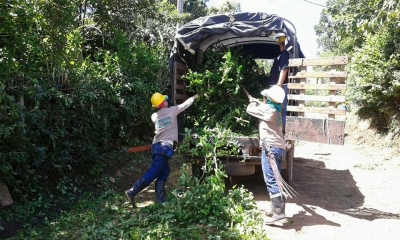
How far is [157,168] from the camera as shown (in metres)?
4.99

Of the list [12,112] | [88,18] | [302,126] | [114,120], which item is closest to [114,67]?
[114,120]

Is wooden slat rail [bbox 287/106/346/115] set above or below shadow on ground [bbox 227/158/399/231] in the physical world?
above

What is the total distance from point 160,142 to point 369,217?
10.3 feet

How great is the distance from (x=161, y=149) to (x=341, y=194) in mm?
3368

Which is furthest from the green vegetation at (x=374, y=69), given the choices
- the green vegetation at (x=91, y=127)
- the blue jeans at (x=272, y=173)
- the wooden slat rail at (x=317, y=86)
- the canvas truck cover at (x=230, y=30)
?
the blue jeans at (x=272, y=173)

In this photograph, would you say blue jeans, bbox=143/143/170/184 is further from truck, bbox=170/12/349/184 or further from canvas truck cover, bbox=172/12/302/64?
canvas truck cover, bbox=172/12/302/64

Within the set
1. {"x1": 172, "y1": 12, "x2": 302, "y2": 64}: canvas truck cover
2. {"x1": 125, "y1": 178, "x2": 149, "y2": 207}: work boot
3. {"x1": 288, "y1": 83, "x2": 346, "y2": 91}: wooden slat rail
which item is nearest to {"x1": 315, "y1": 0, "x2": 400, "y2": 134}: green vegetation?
{"x1": 172, "y1": 12, "x2": 302, "y2": 64}: canvas truck cover

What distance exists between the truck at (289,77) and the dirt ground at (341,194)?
0.73 metres

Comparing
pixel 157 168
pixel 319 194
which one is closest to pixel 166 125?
pixel 157 168

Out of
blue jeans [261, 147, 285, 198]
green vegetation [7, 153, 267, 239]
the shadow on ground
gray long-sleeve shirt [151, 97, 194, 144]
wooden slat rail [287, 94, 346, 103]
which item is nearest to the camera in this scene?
green vegetation [7, 153, 267, 239]

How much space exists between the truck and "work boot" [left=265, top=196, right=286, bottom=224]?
937 mm

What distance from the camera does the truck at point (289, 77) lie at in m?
4.67

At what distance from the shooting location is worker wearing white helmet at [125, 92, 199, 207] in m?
4.95

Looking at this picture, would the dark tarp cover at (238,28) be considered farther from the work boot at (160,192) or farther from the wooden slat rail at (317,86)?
the work boot at (160,192)
